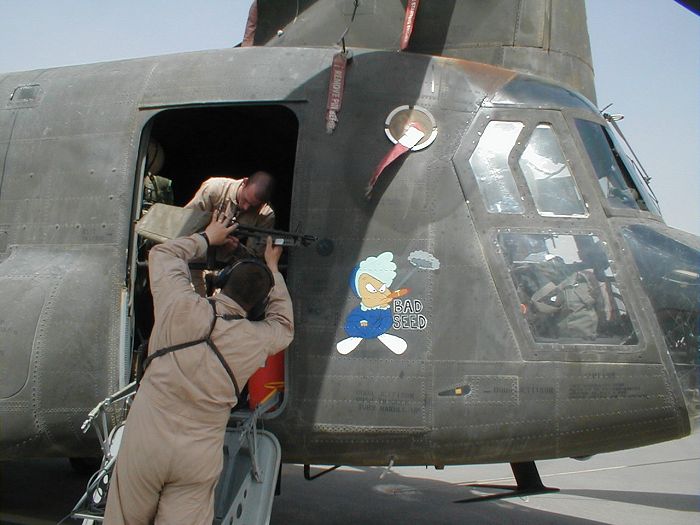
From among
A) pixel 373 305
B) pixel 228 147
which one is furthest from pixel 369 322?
pixel 228 147

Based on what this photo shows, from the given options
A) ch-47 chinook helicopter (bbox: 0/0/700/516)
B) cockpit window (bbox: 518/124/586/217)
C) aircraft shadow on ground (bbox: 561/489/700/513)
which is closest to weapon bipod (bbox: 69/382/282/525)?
ch-47 chinook helicopter (bbox: 0/0/700/516)

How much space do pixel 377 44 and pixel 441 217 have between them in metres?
1.78

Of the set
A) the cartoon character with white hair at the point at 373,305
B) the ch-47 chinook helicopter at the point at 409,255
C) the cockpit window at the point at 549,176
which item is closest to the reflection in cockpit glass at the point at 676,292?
the ch-47 chinook helicopter at the point at 409,255

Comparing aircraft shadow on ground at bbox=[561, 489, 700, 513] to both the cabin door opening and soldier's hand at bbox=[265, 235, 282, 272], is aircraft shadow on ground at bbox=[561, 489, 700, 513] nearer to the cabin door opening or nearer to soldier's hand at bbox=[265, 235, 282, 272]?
the cabin door opening

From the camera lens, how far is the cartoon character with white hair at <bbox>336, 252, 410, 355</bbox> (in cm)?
405

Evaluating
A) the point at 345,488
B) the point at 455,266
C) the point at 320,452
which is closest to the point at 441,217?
the point at 455,266

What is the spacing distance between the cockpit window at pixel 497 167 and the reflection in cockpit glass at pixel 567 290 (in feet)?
0.79

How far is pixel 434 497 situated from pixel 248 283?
4924 mm

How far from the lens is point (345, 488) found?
25.6 ft

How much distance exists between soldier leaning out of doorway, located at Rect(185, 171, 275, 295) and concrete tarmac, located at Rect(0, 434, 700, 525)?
293 centimetres

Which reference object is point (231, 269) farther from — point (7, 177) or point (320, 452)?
point (7, 177)

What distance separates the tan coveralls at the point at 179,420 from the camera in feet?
10.1

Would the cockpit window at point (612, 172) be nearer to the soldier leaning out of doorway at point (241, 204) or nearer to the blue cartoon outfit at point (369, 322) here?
the blue cartoon outfit at point (369, 322)

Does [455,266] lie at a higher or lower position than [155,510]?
higher
